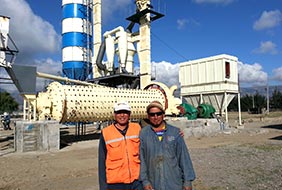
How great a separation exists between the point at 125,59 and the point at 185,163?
22.2 meters

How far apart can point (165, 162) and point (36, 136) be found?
9700mm

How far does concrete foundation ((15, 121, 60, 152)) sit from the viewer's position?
11219 mm

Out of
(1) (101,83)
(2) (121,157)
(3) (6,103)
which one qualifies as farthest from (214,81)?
(3) (6,103)

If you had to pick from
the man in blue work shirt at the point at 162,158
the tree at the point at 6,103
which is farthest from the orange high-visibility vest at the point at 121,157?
the tree at the point at 6,103

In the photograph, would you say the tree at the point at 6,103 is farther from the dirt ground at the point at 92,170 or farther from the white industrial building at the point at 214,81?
the dirt ground at the point at 92,170

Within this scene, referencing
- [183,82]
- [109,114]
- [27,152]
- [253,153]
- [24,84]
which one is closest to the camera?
[253,153]

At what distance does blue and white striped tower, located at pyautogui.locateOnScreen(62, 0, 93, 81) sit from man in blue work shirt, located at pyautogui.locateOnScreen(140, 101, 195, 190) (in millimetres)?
27534

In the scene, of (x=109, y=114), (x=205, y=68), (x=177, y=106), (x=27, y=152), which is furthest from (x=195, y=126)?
(x=27, y=152)

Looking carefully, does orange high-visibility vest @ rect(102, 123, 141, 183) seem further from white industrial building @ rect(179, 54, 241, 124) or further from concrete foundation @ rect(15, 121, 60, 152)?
white industrial building @ rect(179, 54, 241, 124)

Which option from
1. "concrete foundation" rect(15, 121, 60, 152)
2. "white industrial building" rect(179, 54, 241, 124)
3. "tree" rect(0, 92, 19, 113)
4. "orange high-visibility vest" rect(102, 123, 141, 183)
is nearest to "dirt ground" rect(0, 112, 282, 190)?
"concrete foundation" rect(15, 121, 60, 152)

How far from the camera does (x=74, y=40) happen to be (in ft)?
96.7

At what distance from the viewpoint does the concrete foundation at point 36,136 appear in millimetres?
11219

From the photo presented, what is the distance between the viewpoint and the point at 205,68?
24906 millimetres

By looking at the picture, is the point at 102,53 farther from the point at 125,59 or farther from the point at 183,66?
the point at 183,66
